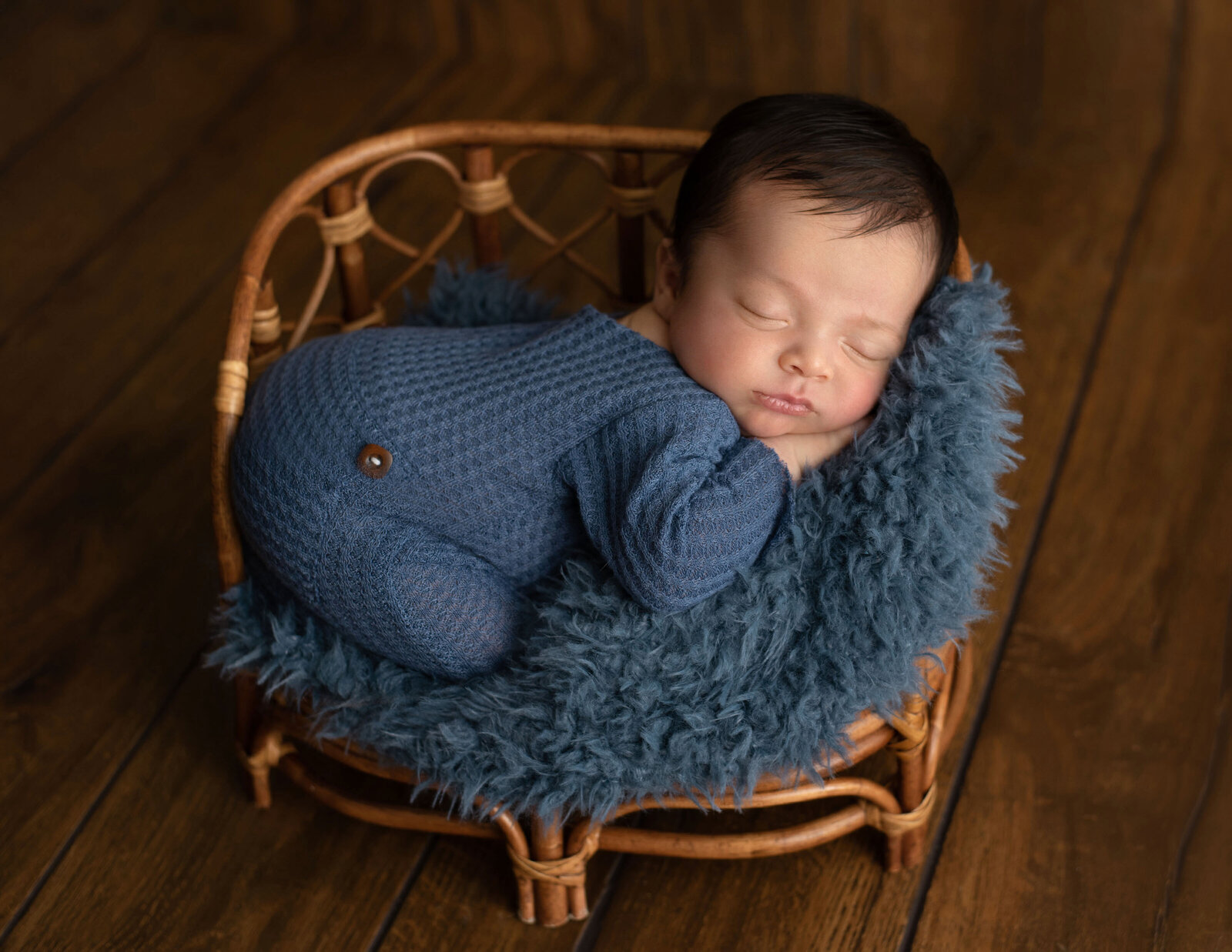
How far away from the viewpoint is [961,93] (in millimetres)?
1885

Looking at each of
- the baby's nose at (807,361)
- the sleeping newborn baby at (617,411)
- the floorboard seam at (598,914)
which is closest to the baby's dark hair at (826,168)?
the sleeping newborn baby at (617,411)

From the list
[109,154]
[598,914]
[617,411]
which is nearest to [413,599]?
[617,411]

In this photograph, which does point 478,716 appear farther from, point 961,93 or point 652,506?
point 961,93

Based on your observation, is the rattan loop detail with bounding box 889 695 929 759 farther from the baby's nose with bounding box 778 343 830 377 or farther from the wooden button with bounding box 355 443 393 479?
the wooden button with bounding box 355 443 393 479

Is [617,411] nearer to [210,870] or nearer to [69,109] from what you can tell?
[210,870]

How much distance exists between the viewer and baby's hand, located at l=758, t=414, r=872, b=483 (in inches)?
42.4

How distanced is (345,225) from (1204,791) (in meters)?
1.02

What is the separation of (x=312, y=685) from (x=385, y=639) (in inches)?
3.3

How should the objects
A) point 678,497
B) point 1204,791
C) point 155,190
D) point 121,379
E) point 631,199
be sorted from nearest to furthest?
point 678,497 < point 1204,791 < point 631,199 < point 121,379 < point 155,190

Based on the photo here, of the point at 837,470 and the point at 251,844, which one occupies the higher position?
the point at 837,470

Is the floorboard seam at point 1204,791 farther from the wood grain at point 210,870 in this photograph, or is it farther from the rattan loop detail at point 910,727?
the wood grain at point 210,870

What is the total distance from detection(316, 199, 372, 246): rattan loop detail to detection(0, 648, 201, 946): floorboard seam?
18.5 inches

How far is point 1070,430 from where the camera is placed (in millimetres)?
1520

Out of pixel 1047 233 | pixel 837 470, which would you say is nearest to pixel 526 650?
pixel 837 470
